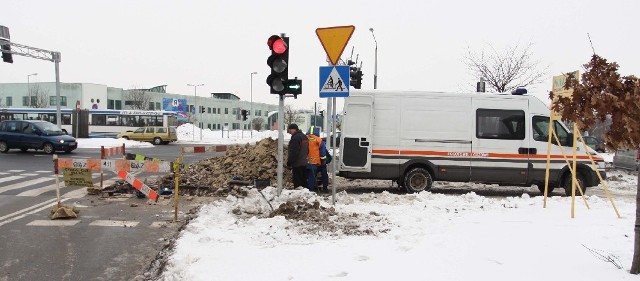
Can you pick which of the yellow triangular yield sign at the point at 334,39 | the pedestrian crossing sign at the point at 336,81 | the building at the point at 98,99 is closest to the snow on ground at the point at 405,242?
the pedestrian crossing sign at the point at 336,81

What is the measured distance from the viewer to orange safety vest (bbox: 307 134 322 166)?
37.6 ft

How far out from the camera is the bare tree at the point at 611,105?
405 centimetres

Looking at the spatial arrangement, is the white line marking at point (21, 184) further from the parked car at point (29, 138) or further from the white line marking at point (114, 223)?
the parked car at point (29, 138)

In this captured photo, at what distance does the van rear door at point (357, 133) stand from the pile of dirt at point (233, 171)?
1.69 m

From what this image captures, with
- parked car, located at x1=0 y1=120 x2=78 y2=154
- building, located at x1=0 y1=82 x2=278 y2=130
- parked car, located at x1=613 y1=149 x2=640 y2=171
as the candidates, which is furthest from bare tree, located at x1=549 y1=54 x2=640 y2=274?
building, located at x1=0 y1=82 x2=278 y2=130

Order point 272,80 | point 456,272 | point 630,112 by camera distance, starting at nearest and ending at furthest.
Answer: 1. point 630,112
2. point 456,272
3. point 272,80

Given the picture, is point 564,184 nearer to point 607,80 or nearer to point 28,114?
point 607,80

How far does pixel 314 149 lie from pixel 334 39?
3.94 metres

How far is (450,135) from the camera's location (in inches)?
445

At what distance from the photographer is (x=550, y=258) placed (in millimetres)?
4820

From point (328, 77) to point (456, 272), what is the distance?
4.71 m

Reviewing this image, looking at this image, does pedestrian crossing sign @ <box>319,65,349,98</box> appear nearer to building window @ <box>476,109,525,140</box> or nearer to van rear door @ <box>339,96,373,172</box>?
van rear door @ <box>339,96,373,172</box>

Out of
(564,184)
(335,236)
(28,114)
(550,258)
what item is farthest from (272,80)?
(28,114)

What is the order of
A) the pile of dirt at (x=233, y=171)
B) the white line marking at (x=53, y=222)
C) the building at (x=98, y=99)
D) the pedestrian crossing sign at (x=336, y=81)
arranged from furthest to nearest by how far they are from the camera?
the building at (x=98, y=99)
the pile of dirt at (x=233, y=171)
the pedestrian crossing sign at (x=336, y=81)
the white line marking at (x=53, y=222)
